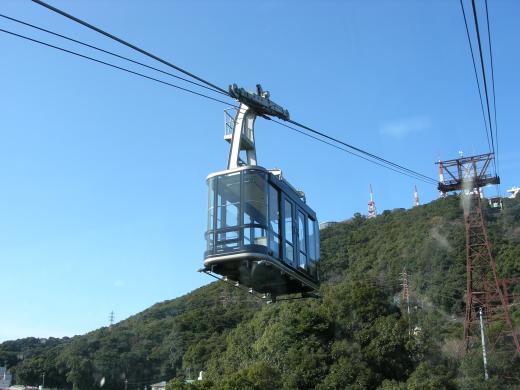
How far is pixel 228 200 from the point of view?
39.7 feet

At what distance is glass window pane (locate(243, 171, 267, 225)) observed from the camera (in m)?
11.9

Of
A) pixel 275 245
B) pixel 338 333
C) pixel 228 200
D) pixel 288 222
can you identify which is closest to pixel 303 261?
pixel 288 222

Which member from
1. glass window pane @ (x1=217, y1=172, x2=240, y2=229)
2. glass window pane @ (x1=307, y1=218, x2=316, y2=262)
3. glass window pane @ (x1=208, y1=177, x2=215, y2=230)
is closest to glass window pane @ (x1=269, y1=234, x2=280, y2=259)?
glass window pane @ (x1=217, y1=172, x2=240, y2=229)

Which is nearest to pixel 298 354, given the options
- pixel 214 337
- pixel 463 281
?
pixel 214 337

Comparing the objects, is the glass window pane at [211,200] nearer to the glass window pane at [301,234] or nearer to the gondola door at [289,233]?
the gondola door at [289,233]

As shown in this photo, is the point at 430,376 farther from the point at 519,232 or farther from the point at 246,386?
the point at 519,232

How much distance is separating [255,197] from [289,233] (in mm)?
1622

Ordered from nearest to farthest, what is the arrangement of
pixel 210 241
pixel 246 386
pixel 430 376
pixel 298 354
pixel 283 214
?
pixel 210 241, pixel 283 214, pixel 246 386, pixel 430 376, pixel 298 354

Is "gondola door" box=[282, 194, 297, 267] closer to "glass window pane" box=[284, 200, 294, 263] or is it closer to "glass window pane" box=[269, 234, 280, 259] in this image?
"glass window pane" box=[284, 200, 294, 263]

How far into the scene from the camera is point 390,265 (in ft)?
247

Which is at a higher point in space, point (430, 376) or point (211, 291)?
point (211, 291)

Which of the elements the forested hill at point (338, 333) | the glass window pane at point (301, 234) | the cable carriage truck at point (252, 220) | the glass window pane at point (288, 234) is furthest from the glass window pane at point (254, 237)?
the forested hill at point (338, 333)

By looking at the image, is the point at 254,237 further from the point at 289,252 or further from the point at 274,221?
the point at 289,252

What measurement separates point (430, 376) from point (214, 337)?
115 ft
